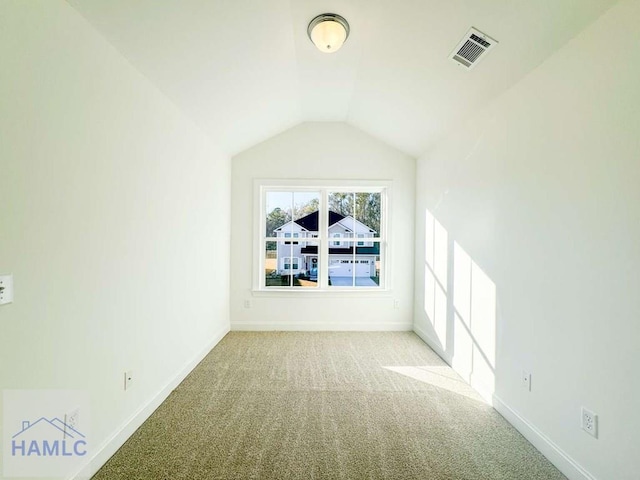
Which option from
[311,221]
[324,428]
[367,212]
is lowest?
[324,428]

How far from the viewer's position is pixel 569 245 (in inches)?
68.6

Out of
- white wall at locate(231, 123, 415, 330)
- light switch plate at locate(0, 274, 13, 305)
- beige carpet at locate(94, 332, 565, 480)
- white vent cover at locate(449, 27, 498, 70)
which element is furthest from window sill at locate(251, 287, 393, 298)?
light switch plate at locate(0, 274, 13, 305)

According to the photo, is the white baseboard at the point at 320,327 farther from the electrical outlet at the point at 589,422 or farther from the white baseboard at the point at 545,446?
the electrical outlet at the point at 589,422

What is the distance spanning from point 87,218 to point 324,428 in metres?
1.95

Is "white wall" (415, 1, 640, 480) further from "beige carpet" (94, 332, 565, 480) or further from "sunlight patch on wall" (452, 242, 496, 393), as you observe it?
"beige carpet" (94, 332, 565, 480)

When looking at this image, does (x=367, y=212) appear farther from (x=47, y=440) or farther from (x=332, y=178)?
(x=47, y=440)

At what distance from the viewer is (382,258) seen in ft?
14.6

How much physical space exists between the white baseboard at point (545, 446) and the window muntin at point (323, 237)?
237cm

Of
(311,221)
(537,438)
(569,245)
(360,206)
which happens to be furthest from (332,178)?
Result: (537,438)

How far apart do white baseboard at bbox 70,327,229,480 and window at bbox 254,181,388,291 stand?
1818mm

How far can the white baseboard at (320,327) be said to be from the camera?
430 cm

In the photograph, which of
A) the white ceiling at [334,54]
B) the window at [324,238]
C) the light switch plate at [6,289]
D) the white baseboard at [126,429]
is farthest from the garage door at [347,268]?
the light switch plate at [6,289]

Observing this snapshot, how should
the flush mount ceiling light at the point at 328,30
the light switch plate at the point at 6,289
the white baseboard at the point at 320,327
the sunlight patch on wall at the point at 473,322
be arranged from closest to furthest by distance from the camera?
1. the light switch plate at the point at 6,289
2. the flush mount ceiling light at the point at 328,30
3. the sunlight patch on wall at the point at 473,322
4. the white baseboard at the point at 320,327

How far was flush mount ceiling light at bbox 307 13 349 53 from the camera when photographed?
7.11ft
